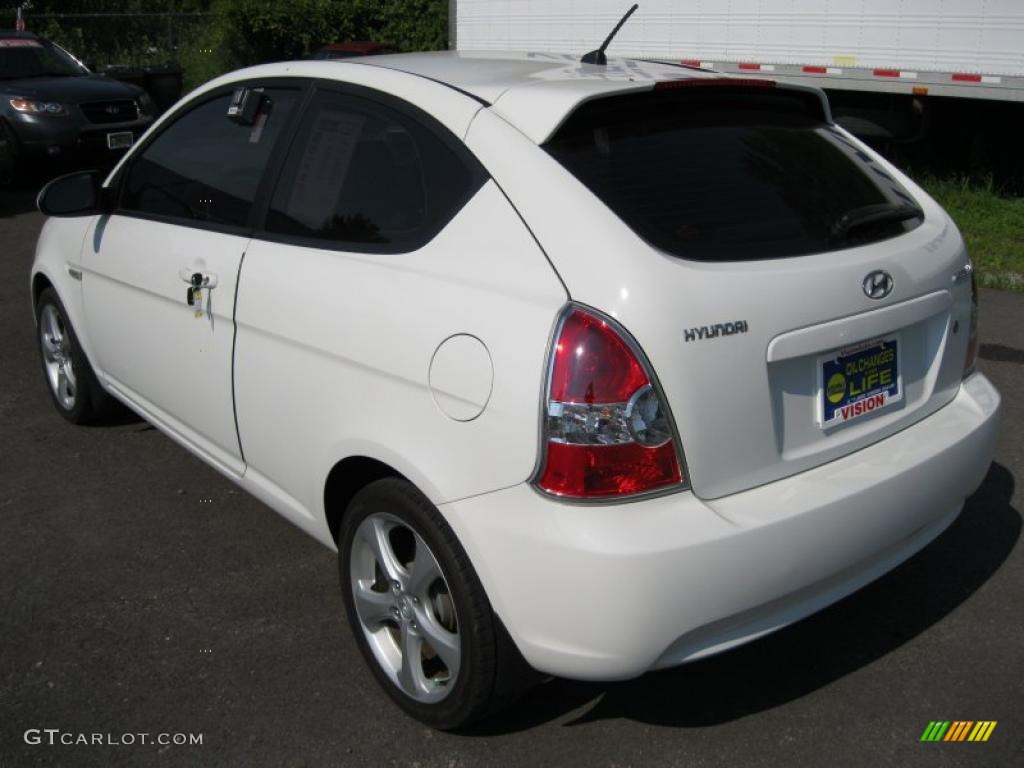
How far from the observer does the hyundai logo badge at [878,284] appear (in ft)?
9.27

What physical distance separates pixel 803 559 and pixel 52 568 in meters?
2.74

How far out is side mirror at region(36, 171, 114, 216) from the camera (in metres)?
4.35

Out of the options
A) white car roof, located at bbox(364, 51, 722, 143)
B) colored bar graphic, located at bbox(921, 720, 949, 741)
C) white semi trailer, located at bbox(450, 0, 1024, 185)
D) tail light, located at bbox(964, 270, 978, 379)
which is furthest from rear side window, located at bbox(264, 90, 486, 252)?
white semi trailer, located at bbox(450, 0, 1024, 185)

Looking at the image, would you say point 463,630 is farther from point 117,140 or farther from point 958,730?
point 117,140

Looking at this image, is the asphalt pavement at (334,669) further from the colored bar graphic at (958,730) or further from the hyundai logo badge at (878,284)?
the hyundai logo badge at (878,284)

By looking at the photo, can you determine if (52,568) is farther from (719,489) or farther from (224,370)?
(719,489)

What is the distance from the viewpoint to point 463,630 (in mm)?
2709

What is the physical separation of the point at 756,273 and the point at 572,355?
0.54 m

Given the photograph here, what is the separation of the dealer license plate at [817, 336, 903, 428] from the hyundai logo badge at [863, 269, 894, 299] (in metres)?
0.13

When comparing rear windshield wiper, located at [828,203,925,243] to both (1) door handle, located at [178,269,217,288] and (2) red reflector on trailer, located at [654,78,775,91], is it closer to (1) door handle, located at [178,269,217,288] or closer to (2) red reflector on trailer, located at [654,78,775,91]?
(2) red reflector on trailer, located at [654,78,775,91]

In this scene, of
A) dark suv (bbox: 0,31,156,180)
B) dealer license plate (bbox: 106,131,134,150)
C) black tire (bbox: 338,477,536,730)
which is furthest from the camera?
dark suv (bbox: 0,31,156,180)

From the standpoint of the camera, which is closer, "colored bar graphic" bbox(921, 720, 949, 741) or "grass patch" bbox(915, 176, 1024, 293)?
"colored bar graphic" bbox(921, 720, 949, 741)

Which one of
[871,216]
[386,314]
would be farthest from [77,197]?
[871,216]

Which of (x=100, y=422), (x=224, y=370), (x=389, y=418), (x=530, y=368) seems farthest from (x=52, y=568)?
(x=530, y=368)
